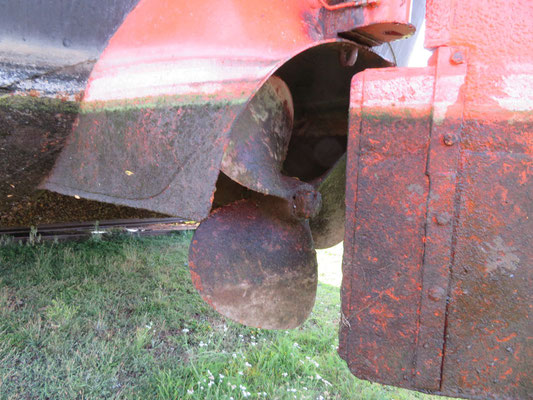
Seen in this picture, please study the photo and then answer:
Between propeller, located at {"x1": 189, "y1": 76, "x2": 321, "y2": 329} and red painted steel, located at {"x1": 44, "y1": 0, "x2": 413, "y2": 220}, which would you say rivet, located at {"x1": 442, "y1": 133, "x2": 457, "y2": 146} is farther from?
propeller, located at {"x1": 189, "y1": 76, "x2": 321, "y2": 329}

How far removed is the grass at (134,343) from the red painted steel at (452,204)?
0.87 m

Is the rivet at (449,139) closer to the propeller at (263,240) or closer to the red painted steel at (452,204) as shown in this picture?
the red painted steel at (452,204)

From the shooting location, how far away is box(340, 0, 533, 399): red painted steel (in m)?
0.92

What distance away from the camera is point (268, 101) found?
4.51 feet

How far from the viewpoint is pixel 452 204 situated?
3.06 ft

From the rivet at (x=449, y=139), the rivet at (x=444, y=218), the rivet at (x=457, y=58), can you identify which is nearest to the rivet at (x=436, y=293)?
the rivet at (x=444, y=218)

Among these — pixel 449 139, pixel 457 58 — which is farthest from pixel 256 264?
pixel 457 58

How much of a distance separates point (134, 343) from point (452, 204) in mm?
1476

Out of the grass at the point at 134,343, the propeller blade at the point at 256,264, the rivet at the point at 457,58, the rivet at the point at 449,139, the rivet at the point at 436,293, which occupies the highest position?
the rivet at the point at 457,58

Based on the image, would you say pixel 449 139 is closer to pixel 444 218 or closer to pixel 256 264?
pixel 444 218

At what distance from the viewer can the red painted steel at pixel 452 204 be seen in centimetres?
92

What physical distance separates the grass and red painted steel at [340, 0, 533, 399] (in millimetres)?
874

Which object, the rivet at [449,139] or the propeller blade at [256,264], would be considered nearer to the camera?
the rivet at [449,139]

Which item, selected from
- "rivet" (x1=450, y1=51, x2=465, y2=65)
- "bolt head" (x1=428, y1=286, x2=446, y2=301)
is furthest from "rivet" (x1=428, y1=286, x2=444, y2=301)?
"rivet" (x1=450, y1=51, x2=465, y2=65)
